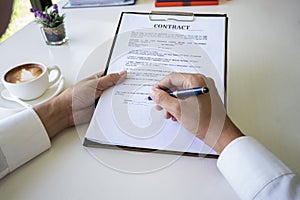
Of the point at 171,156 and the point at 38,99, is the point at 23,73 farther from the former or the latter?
the point at 171,156

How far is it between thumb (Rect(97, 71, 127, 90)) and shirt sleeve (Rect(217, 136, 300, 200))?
0.28 meters

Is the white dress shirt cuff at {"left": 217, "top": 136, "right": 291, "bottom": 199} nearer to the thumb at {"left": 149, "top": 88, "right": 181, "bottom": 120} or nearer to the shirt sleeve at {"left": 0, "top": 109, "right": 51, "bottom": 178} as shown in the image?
the thumb at {"left": 149, "top": 88, "right": 181, "bottom": 120}

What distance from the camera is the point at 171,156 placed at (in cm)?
57

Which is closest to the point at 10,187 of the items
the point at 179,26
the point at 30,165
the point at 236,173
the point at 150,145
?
the point at 30,165

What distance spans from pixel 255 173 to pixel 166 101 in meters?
0.20

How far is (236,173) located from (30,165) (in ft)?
1.26

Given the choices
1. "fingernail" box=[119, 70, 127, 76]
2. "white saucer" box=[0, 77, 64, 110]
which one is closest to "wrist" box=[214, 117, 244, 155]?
"fingernail" box=[119, 70, 127, 76]

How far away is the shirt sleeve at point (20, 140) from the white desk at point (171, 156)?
0.06 ft

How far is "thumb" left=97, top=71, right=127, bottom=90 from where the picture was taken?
66 centimetres

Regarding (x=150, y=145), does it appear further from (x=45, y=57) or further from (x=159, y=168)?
(x=45, y=57)

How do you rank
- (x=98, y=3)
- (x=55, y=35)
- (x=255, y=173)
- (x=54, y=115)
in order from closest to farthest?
(x=255, y=173) → (x=54, y=115) → (x=55, y=35) → (x=98, y=3)

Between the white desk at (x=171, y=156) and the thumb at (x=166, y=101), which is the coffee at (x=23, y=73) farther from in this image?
the thumb at (x=166, y=101)

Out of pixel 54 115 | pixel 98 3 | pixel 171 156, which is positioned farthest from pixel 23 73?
pixel 98 3

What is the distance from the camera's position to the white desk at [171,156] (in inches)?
20.7
